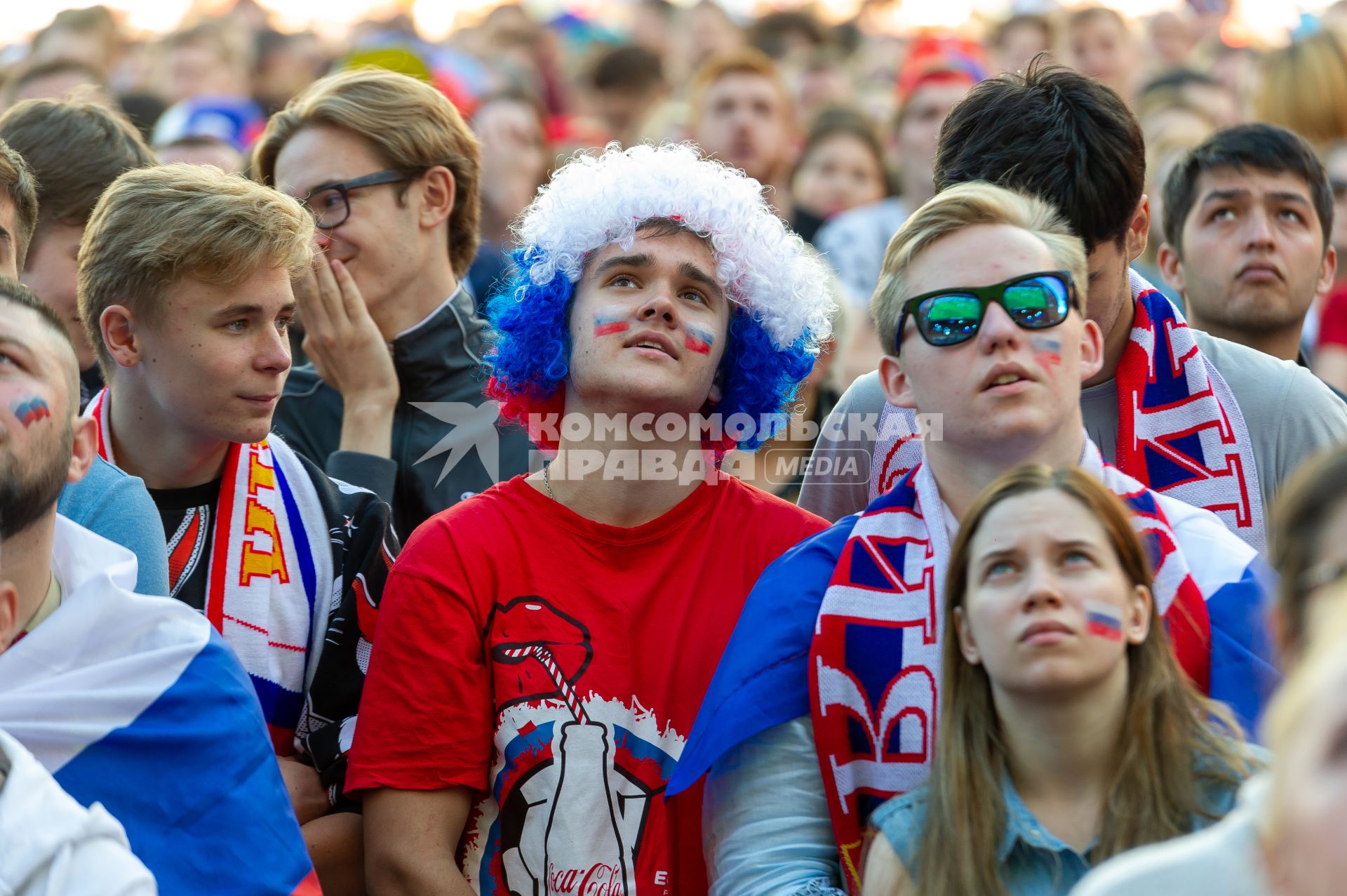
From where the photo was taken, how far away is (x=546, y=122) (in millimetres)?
8727

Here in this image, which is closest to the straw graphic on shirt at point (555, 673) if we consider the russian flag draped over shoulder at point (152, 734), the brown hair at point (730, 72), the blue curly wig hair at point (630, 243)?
the russian flag draped over shoulder at point (152, 734)

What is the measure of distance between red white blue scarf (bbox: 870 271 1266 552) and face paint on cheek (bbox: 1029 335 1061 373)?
1.87ft

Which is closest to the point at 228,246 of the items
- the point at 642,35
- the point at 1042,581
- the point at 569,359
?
the point at 569,359

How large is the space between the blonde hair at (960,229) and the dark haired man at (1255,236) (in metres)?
1.23

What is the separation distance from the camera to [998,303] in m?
2.80

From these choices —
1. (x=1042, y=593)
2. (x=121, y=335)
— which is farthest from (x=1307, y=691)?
(x=121, y=335)

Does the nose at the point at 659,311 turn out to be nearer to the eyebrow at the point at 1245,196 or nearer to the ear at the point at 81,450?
the ear at the point at 81,450

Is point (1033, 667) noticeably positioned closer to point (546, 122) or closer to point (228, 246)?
point (228, 246)

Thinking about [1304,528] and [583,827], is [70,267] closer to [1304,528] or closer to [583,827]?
[583,827]

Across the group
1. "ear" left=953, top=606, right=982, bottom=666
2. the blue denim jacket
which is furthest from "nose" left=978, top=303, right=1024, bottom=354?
the blue denim jacket

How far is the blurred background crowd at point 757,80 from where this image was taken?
6.50 m

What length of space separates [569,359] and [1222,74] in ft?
24.8

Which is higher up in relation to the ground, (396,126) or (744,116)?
(744,116)

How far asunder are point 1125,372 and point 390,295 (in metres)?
1.98
